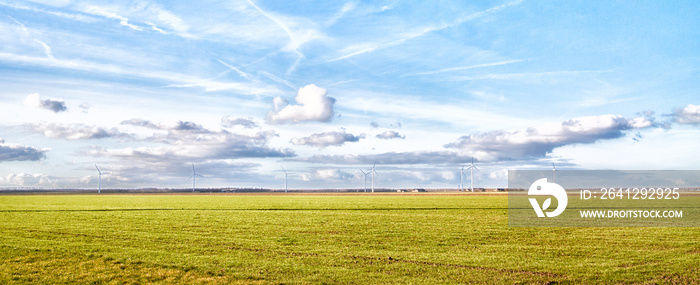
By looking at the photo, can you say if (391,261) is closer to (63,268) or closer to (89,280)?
(89,280)

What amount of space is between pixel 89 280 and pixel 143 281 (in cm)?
171

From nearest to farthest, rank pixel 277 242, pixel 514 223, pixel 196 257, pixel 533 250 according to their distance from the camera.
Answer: pixel 196 257 → pixel 533 250 → pixel 277 242 → pixel 514 223

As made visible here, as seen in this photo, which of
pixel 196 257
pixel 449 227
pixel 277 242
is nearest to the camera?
pixel 196 257

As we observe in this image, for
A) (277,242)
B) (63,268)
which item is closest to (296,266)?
(277,242)

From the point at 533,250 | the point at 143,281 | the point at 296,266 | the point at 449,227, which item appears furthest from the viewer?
the point at 449,227

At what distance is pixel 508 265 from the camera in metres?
16.2

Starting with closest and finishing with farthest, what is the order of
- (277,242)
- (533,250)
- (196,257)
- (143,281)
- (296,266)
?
(143,281) < (296,266) < (196,257) < (533,250) < (277,242)

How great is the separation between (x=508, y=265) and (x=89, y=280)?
12813mm

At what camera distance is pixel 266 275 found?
14633 mm

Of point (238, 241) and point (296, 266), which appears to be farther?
point (238, 241)

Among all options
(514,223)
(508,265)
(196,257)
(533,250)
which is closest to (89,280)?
(196,257)

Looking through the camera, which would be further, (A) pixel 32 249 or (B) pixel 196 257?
(A) pixel 32 249

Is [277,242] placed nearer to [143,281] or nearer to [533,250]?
[143,281]

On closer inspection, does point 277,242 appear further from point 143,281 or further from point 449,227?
point 449,227
